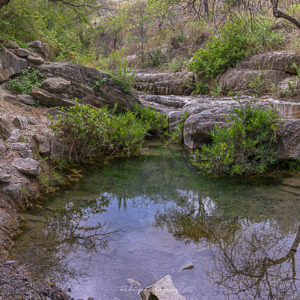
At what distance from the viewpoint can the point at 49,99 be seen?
6598 mm

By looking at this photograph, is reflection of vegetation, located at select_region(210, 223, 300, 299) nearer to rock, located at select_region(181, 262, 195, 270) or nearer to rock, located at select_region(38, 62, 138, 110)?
rock, located at select_region(181, 262, 195, 270)

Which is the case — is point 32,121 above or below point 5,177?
above

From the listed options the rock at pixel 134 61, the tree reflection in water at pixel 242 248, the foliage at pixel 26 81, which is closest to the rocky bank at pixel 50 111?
the foliage at pixel 26 81

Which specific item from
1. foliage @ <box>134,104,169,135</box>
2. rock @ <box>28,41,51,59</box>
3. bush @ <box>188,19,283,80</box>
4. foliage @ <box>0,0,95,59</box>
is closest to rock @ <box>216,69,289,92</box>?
bush @ <box>188,19,283,80</box>

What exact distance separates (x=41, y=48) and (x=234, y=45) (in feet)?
21.5

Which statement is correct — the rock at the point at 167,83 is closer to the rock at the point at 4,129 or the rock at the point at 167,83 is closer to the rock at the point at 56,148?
the rock at the point at 56,148

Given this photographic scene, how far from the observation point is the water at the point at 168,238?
2479 millimetres

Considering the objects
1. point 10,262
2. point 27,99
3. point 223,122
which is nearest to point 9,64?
point 27,99

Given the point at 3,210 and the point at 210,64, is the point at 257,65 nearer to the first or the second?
the point at 210,64

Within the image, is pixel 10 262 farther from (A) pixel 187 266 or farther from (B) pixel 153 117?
(B) pixel 153 117

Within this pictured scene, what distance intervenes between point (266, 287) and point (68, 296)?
171 cm

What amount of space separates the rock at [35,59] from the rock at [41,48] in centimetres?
53

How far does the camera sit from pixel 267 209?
13.1 ft

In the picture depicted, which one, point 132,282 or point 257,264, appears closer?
point 132,282
